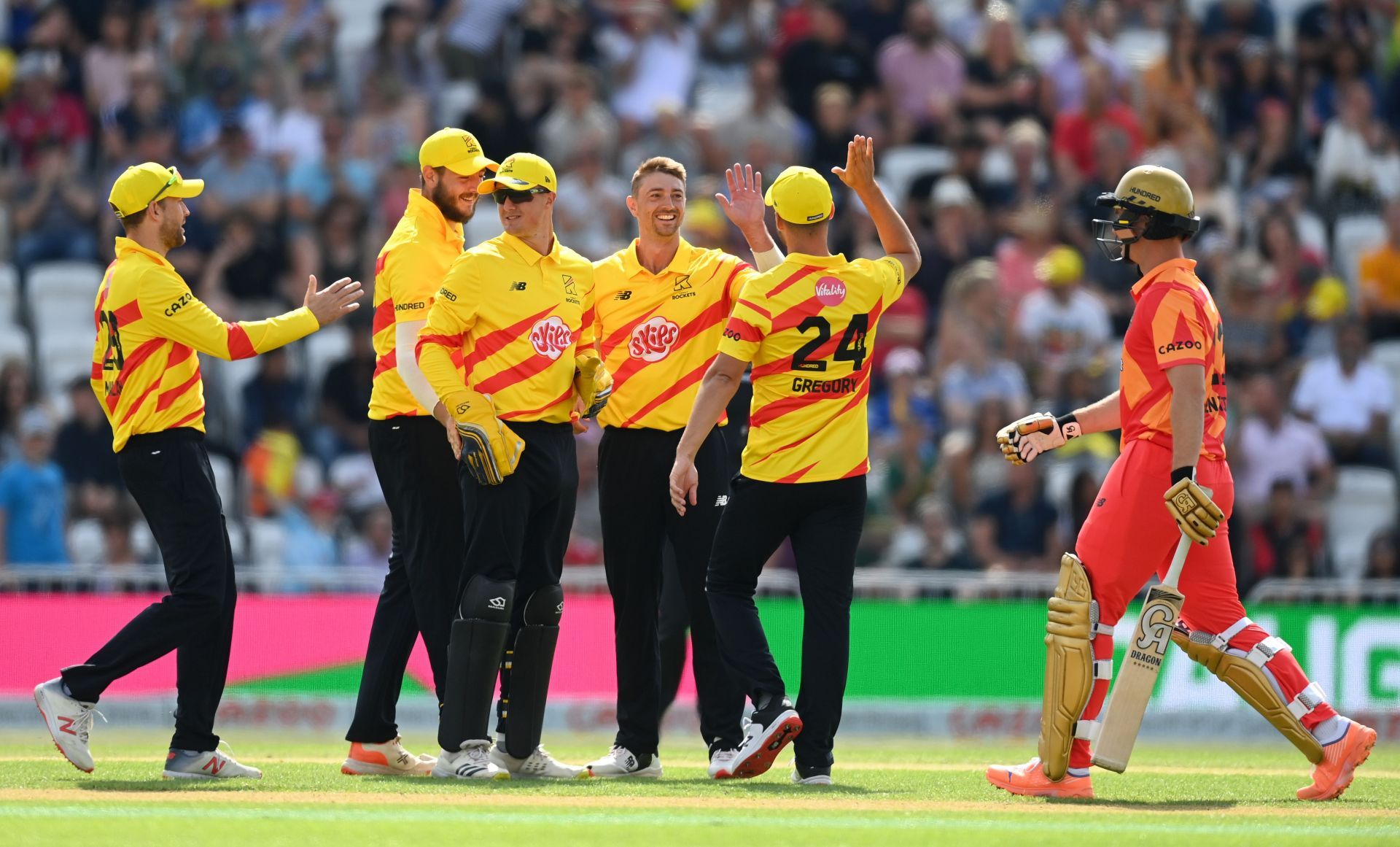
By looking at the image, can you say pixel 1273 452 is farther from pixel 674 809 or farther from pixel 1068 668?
pixel 674 809

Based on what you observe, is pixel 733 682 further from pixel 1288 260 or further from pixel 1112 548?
pixel 1288 260

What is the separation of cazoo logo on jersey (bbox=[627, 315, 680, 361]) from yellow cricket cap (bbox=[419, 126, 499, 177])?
43.9 inches

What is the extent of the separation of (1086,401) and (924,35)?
5.60m

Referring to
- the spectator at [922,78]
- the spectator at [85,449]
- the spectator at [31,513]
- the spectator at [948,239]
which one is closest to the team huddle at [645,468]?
the spectator at [31,513]

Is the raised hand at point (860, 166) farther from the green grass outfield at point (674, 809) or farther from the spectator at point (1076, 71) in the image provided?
the spectator at point (1076, 71)

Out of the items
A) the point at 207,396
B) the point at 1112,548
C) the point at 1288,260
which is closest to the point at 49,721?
the point at 1112,548

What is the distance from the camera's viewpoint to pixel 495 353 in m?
9.10

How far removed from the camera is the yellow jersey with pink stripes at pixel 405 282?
374 inches

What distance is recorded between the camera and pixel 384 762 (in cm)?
970

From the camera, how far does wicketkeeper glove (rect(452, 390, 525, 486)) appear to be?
28.9 ft

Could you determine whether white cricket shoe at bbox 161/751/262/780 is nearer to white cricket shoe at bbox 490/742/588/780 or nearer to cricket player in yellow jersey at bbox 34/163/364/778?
cricket player in yellow jersey at bbox 34/163/364/778

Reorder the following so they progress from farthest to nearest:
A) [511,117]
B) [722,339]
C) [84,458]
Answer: [511,117] < [84,458] < [722,339]

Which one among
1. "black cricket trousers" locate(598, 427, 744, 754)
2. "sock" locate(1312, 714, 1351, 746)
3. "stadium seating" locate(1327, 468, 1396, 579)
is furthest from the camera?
"stadium seating" locate(1327, 468, 1396, 579)

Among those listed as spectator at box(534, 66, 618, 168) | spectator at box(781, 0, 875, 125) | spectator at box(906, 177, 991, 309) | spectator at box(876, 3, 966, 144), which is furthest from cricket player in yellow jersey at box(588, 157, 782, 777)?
spectator at box(876, 3, 966, 144)
